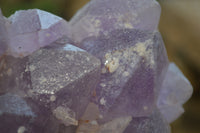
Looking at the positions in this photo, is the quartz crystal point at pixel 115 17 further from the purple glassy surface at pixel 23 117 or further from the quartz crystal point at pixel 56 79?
the purple glassy surface at pixel 23 117

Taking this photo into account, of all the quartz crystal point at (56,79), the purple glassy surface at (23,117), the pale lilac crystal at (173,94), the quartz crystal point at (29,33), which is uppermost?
the quartz crystal point at (29,33)

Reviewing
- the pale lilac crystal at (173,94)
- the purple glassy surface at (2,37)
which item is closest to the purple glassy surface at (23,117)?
the purple glassy surface at (2,37)

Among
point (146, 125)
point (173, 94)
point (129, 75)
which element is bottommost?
point (173, 94)

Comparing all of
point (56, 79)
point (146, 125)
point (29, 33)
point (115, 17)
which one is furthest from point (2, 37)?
point (146, 125)

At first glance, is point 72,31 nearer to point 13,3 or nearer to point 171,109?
point 171,109

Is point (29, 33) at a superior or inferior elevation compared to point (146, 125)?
superior

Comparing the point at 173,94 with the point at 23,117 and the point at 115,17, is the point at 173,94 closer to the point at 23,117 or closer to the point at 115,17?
the point at 115,17

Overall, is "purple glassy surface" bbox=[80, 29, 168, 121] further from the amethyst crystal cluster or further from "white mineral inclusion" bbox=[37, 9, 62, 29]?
"white mineral inclusion" bbox=[37, 9, 62, 29]

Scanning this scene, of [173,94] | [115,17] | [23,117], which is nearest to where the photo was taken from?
[23,117]

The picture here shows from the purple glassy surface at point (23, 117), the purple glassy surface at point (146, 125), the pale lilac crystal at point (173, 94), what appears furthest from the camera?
the pale lilac crystal at point (173, 94)
